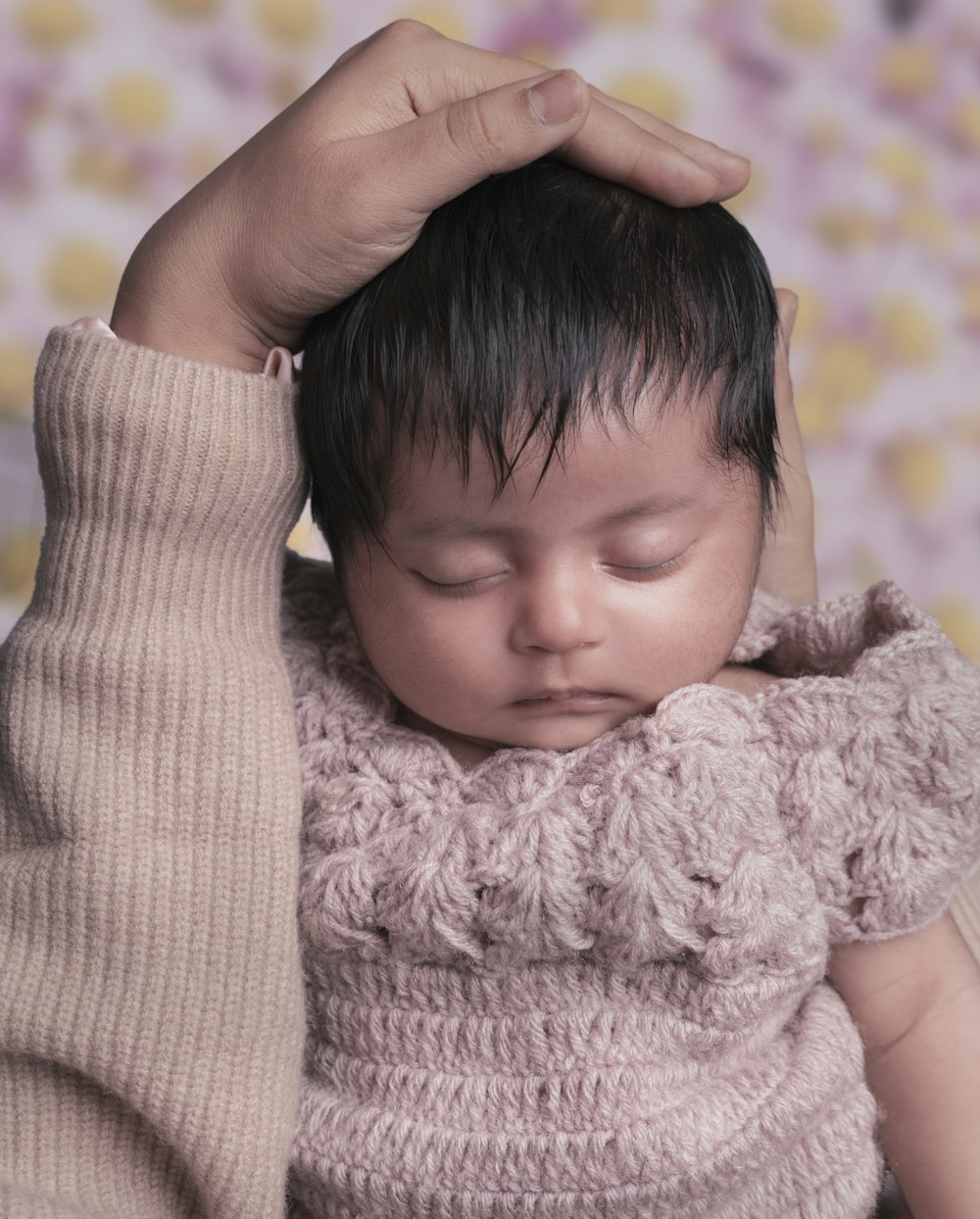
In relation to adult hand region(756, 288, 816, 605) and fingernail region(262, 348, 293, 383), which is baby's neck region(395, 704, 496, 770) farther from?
adult hand region(756, 288, 816, 605)

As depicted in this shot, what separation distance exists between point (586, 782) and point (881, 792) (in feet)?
0.64

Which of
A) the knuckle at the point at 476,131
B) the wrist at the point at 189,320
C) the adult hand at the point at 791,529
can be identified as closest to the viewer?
the knuckle at the point at 476,131

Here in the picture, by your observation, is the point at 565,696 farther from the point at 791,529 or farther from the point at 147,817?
the point at 791,529

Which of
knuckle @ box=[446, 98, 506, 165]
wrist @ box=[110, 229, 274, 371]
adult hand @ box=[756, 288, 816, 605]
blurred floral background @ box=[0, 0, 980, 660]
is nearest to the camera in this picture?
knuckle @ box=[446, 98, 506, 165]

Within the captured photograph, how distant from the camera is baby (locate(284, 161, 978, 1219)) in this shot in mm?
928

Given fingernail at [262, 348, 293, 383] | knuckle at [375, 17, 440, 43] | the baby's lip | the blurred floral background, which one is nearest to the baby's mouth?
the baby's lip

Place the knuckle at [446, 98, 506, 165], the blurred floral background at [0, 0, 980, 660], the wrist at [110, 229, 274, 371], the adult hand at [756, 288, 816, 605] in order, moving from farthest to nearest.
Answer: the blurred floral background at [0, 0, 980, 660], the adult hand at [756, 288, 816, 605], the wrist at [110, 229, 274, 371], the knuckle at [446, 98, 506, 165]

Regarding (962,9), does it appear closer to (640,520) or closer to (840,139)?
(840,139)

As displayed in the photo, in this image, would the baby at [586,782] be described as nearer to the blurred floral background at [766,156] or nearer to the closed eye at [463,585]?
the closed eye at [463,585]

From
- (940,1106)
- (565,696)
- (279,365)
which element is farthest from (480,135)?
(940,1106)

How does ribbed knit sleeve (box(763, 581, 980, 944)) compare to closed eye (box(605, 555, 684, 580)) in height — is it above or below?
below

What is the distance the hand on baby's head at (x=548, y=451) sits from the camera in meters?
0.93

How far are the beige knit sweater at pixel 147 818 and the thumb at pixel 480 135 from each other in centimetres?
19

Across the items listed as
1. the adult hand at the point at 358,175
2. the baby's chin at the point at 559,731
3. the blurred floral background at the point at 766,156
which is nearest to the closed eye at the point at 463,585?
the baby's chin at the point at 559,731
